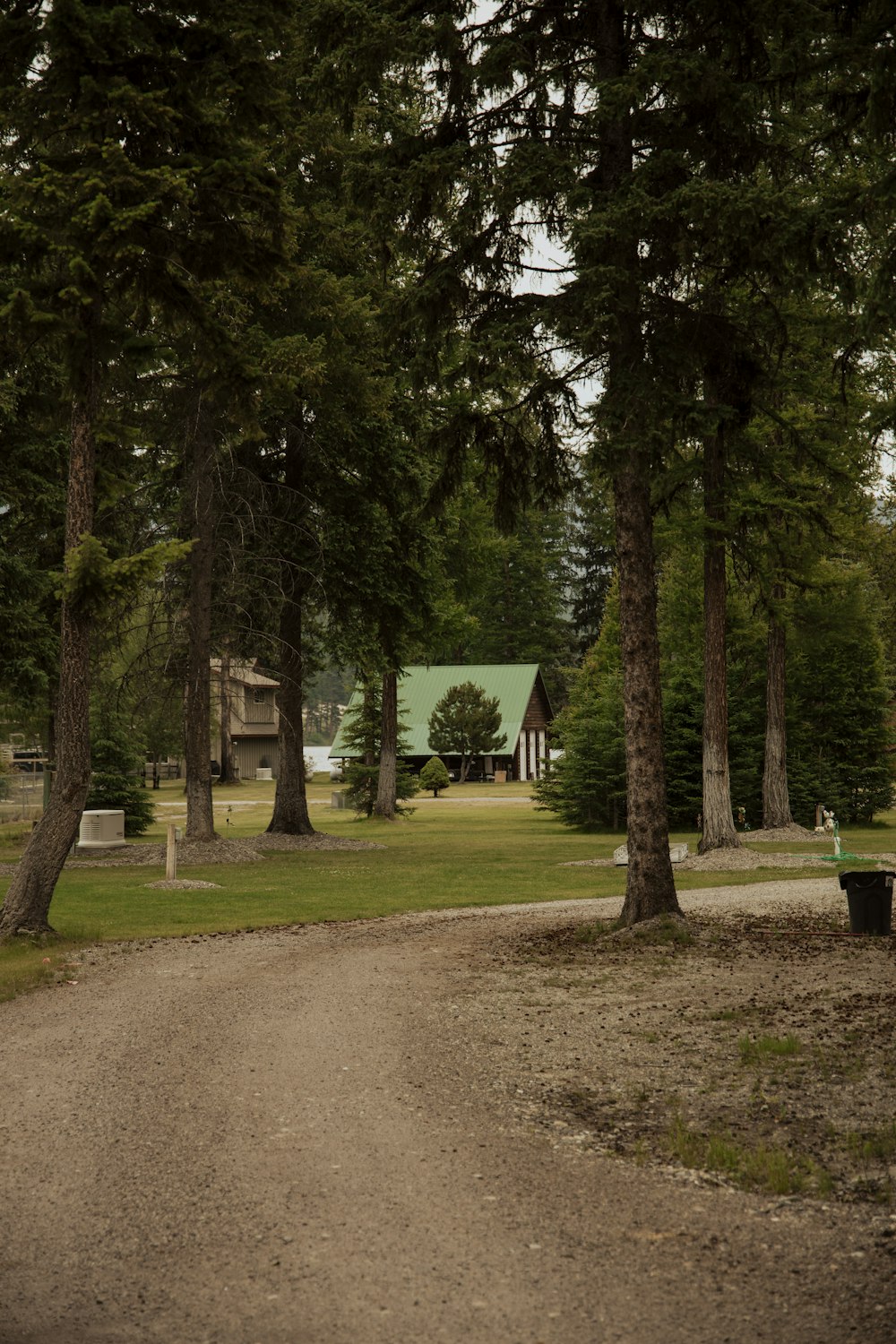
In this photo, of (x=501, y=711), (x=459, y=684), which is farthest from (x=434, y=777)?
(x=459, y=684)

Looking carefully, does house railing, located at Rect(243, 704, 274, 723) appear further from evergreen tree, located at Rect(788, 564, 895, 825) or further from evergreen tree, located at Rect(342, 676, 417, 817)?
evergreen tree, located at Rect(788, 564, 895, 825)

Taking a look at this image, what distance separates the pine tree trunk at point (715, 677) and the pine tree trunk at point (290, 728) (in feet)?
28.3

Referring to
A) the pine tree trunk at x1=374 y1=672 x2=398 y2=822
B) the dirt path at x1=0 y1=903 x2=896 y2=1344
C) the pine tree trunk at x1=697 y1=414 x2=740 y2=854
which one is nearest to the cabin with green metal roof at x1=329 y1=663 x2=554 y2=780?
the pine tree trunk at x1=374 y1=672 x2=398 y2=822

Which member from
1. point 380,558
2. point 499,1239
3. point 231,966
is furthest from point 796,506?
point 499,1239

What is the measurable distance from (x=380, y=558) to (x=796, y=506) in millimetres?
8895

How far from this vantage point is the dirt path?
13.9 feet

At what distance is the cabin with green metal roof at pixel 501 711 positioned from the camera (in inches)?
2468

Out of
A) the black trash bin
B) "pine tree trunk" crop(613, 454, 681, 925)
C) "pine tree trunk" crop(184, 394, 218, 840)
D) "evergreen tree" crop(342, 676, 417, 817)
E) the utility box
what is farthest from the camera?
"evergreen tree" crop(342, 676, 417, 817)

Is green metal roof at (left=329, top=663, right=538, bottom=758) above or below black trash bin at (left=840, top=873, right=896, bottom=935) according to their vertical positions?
above

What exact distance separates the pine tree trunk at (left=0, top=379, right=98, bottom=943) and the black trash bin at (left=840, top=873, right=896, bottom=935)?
8.53 metres

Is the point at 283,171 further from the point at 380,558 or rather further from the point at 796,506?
the point at 796,506

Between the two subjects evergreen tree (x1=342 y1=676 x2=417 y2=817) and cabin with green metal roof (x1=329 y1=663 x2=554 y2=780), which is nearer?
evergreen tree (x1=342 y1=676 x2=417 y2=817)

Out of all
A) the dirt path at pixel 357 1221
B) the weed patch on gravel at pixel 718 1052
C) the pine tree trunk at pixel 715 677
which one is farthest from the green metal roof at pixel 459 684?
the dirt path at pixel 357 1221

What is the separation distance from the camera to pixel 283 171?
23.5 meters
